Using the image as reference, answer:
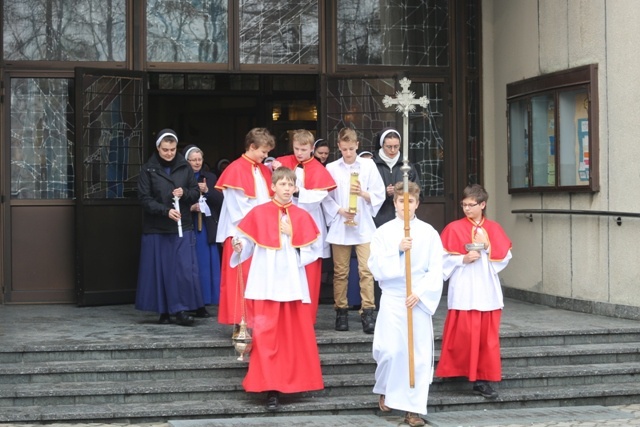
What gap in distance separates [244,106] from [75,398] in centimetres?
1044

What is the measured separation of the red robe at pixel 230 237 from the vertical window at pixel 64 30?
3.47m

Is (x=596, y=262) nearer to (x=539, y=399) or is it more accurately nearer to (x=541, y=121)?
(x=541, y=121)

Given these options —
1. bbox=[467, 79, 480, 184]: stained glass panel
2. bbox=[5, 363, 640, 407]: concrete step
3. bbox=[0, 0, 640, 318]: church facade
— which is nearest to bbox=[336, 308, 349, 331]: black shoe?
bbox=[5, 363, 640, 407]: concrete step

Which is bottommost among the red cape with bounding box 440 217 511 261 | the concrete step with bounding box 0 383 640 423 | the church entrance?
the concrete step with bounding box 0 383 640 423

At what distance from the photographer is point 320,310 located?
12.7 m

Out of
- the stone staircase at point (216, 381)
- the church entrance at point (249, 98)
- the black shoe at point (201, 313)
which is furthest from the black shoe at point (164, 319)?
the church entrance at point (249, 98)

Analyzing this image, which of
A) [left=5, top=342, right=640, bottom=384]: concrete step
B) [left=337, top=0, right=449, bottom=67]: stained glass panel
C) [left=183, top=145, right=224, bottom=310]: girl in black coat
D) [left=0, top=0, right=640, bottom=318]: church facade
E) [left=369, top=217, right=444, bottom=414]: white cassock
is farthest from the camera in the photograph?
[left=337, top=0, right=449, bottom=67]: stained glass panel

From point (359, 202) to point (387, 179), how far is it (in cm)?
51

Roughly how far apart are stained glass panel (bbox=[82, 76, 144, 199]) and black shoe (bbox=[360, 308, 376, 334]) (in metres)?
3.78

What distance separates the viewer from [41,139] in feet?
43.7

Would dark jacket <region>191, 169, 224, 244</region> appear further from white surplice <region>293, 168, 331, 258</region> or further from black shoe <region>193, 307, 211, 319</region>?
white surplice <region>293, 168, 331, 258</region>

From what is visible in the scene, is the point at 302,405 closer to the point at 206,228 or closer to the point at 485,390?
the point at 485,390

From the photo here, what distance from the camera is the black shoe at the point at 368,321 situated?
10594 millimetres

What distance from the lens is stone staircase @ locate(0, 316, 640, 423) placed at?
9.20 m
